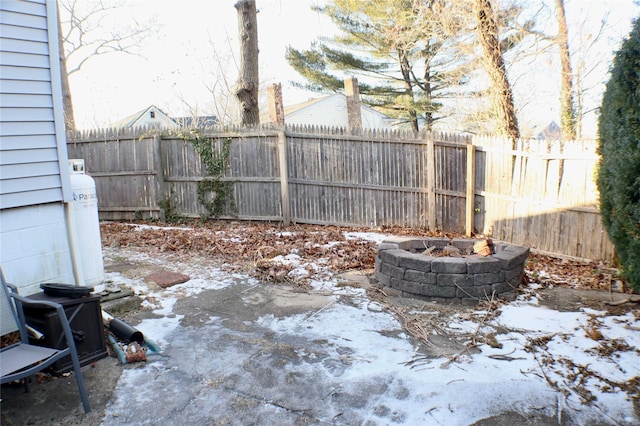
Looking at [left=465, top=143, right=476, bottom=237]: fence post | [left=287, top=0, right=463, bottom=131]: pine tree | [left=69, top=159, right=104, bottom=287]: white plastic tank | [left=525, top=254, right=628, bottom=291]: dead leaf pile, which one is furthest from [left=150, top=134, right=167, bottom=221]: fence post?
[left=287, top=0, right=463, bottom=131]: pine tree

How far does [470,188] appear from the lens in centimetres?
744

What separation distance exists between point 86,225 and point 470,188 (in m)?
5.70

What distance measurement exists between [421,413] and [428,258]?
216 cm

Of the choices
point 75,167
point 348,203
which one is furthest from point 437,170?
point 75,167

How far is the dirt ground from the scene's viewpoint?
9.27 feet

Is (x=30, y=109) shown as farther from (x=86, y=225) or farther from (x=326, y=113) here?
(x=326, y=113)

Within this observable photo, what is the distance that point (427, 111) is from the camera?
1905cm

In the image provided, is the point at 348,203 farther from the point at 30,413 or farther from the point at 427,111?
the point at 427,111

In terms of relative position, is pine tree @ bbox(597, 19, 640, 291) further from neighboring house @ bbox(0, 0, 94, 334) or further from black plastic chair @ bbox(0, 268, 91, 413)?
neighboring house @ bbox(0, 0, 94, 334)

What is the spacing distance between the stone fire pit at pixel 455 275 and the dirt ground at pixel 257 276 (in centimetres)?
16

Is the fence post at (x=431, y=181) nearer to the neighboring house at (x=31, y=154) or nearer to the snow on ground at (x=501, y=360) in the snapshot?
the snow on ground at (x=501, y=360)

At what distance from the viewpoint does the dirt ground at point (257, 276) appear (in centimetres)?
283

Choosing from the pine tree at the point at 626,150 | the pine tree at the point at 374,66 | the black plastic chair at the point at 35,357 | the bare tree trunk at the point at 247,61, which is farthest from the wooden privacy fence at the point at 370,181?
the pine tree at the point at 374,66

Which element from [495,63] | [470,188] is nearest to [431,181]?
[470,188]
